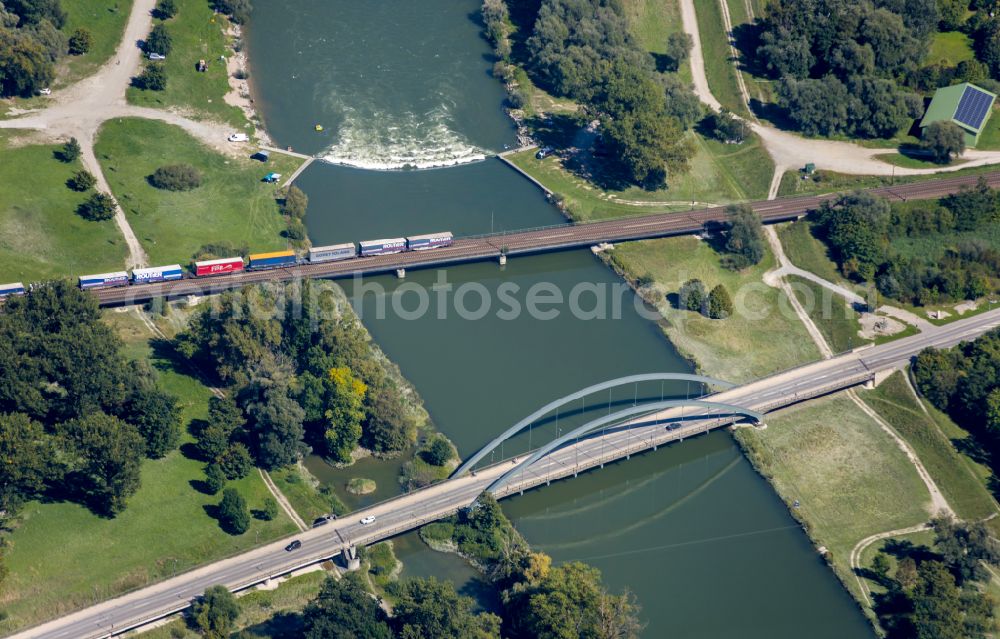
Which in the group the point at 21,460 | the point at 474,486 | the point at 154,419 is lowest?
the point at 474,486

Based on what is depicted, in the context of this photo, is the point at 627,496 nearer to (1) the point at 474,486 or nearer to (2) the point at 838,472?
(1) the point at 474,486

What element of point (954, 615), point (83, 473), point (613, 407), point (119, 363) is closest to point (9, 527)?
point (83, 473)

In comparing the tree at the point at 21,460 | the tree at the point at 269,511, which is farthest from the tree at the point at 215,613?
the tree at the point at 21,460

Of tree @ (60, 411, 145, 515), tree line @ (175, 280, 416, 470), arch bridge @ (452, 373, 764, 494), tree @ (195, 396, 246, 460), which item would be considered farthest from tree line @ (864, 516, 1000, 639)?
tree @ (60, 411, 145, 515)

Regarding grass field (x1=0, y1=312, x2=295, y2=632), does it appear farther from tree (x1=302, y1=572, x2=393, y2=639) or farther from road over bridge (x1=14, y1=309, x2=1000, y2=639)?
tree (x1=302, y1=572, x2=393, y2=639)

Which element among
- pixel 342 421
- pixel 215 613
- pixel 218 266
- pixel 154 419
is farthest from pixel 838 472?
pixel 218 266

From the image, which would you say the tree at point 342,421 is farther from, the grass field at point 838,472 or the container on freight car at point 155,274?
the grass field at point 838,472
